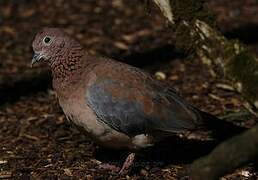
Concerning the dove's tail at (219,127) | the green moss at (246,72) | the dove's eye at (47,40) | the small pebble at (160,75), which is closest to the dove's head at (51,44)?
the dove's eye at (47,40)

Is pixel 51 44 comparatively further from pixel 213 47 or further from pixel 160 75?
pixel 160 75

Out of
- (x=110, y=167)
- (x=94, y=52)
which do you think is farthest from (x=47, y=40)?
(x=94, y=52)

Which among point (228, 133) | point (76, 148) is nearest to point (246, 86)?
point (228, 133)

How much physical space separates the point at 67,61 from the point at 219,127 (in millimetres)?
1308

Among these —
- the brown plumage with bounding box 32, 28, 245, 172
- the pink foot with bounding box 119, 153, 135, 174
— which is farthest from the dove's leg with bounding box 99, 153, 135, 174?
the brown plumage with bounding box 32, 28, 245, 172

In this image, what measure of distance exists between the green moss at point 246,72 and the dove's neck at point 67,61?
1182mm

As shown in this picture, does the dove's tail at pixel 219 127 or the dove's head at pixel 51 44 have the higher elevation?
the dove's head at pixel 51 44

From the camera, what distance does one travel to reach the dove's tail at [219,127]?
497 cm

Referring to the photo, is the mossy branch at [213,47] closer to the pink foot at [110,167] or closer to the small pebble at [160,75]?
the pink foot at [110,167]

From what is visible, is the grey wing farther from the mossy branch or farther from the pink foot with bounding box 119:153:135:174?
the mossy branch

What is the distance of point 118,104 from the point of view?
4.73 meters

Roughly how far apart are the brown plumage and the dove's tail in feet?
0.07

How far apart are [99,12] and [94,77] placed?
4626mm

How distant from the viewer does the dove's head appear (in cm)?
501
